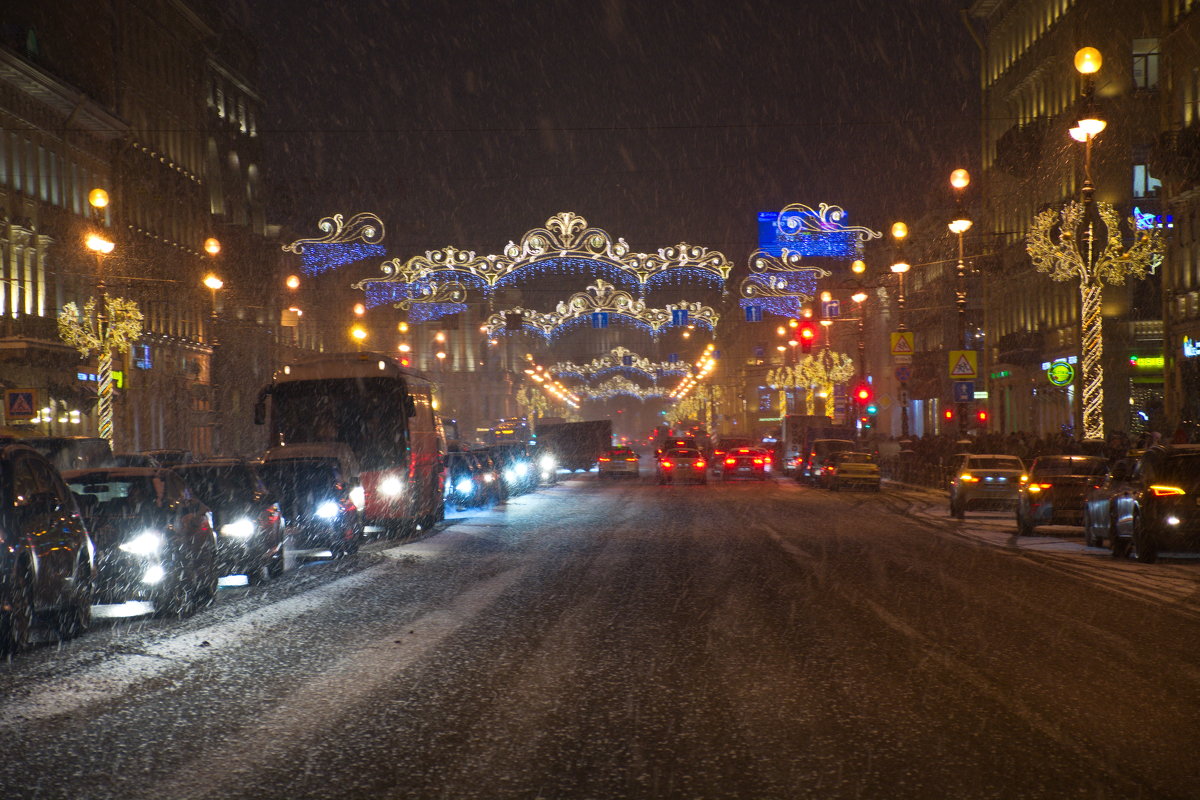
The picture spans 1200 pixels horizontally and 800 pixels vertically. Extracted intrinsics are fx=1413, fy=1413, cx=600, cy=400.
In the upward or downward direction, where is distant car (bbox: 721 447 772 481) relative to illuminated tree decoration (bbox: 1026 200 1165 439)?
downward

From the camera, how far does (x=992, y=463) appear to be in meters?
31.6

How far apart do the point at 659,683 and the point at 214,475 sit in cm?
1091

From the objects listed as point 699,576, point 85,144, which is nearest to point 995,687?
point 699,576

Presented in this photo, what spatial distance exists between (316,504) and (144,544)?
6717mm

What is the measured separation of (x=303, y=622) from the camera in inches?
527

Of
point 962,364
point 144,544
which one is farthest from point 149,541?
point 962,364

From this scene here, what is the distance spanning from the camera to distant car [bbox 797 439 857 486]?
4776 centimetres

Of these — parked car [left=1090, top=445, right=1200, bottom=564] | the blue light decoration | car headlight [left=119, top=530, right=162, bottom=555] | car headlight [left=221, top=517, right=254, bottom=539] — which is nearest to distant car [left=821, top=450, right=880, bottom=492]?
the blue light decoration

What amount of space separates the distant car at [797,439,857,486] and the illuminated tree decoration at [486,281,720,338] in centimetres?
1024

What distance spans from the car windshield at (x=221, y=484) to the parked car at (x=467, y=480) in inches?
622

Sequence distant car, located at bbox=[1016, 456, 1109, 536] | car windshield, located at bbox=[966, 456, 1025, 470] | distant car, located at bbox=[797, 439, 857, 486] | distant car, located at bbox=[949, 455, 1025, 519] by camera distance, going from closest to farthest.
Answer: distant car, located at bbox=[1016, 456, 1109, 536], distant car, located at bbox=[949, 455, 1025, 519], car windshield, located at bbox=[966, 456, 1025, 470], distant car, located at bbox=[797, 439, 857, 486]

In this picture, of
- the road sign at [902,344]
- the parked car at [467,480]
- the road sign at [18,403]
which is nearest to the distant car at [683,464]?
the road sign at [902,344]

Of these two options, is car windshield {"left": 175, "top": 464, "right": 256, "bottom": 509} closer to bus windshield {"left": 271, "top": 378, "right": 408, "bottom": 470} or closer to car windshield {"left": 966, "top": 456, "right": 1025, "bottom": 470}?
bus windshield {"left": 271, "top": 378, "right": 408, "bottom": 470}

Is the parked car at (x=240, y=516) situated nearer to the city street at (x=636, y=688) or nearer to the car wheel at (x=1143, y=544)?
the city street at (x=636, y=688)
